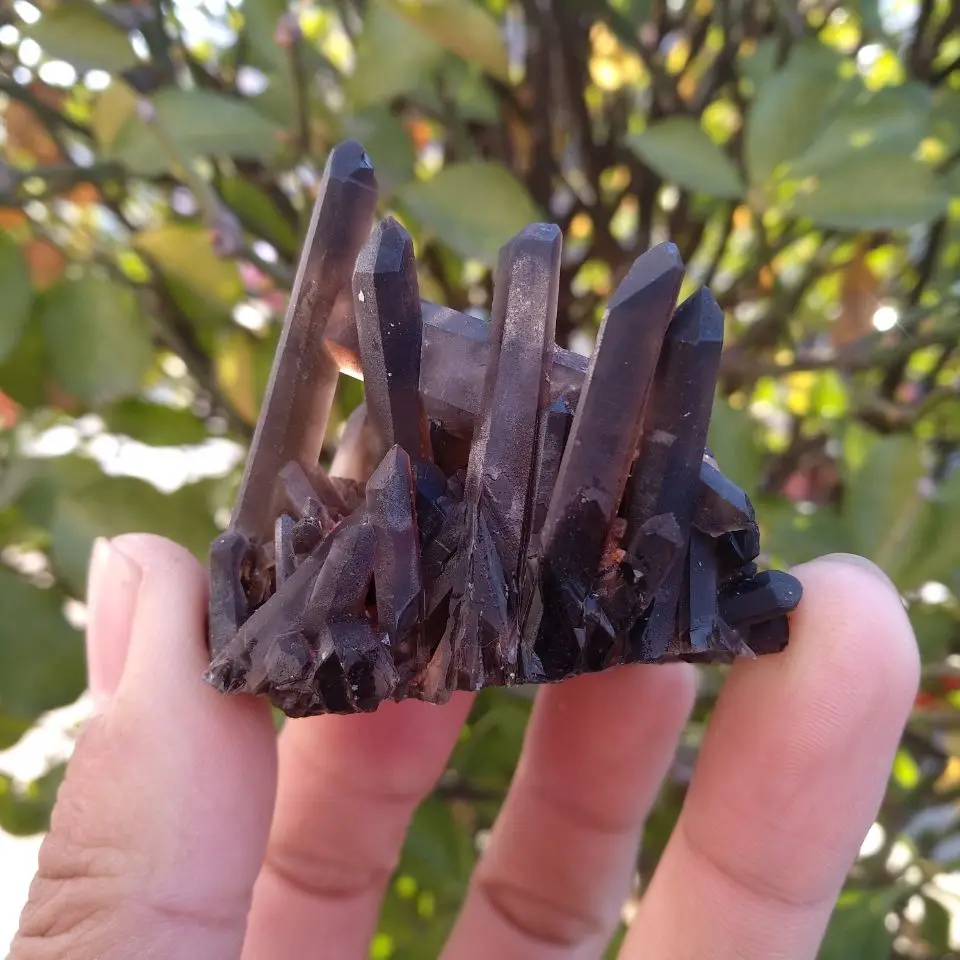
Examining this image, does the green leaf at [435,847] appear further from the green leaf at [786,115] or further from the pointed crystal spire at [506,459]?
the green leaf at [786,115]

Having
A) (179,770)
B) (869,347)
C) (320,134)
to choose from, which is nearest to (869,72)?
(869,347)

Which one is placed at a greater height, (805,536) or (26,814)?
(805,536)

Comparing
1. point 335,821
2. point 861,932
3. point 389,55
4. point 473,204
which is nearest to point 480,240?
point 473,204

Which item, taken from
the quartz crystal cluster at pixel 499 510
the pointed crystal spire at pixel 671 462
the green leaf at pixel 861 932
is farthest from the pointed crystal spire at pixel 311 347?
the green leaf at pixel 861 932

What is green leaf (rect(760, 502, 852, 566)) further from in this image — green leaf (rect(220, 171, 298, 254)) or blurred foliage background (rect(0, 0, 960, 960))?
green leaf (rect(220, 171, 298, 254))

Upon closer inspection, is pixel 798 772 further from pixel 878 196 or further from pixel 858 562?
pixel 878 196

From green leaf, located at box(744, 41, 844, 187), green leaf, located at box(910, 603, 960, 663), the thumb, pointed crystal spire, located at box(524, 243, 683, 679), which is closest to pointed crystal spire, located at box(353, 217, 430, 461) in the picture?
pointed crystal spire, located at box(524, 243, 683, 679)
